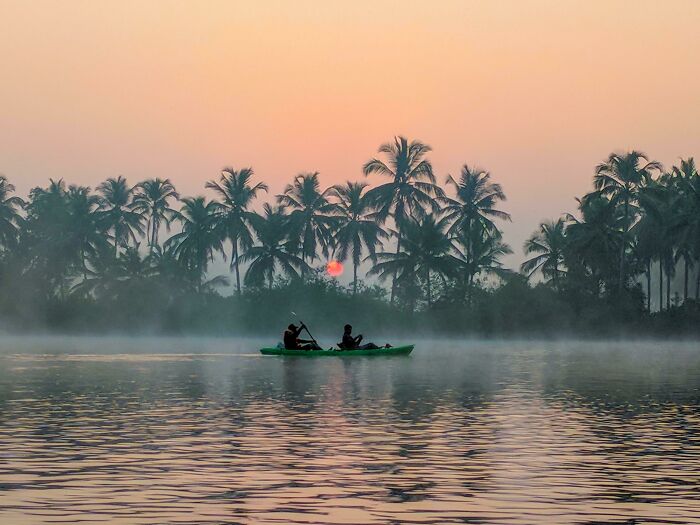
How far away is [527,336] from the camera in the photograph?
10719 centimetres

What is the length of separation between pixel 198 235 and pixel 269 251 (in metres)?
6.52

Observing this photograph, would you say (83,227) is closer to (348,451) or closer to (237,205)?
(237,205)

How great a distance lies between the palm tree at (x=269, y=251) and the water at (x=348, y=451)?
67874 millimetres

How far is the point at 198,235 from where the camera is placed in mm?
114688

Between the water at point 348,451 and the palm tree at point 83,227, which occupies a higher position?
the palm tree at point 83,227

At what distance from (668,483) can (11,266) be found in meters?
107

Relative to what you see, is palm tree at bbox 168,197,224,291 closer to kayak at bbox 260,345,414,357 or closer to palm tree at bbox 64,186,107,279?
palm tree at bbox 64,186,107,279

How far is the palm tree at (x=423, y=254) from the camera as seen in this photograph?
105 m

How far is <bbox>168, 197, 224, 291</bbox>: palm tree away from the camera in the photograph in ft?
375

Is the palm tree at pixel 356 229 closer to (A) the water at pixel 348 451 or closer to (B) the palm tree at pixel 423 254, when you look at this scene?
(B) the palm tree at pixel 423 254

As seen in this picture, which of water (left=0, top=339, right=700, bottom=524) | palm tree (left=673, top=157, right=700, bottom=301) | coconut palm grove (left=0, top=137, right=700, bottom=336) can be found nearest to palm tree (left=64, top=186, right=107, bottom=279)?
coconut palm grove (left=0, top=137, right=700, bottom=336)

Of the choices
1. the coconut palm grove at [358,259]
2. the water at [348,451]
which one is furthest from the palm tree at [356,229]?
the water at [348,451]

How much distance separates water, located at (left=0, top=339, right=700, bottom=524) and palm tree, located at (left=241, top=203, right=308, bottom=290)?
6787 cm

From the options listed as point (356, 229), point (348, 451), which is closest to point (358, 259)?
point (356, 229)
